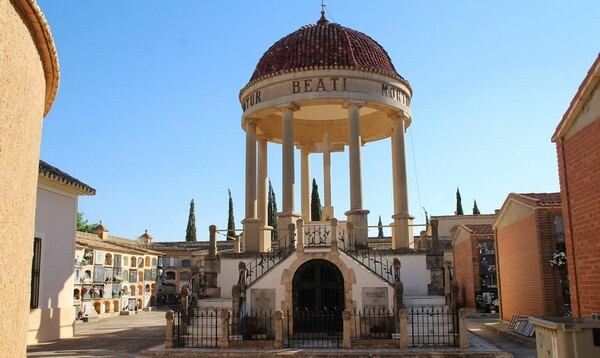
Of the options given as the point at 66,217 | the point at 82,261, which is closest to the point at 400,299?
the point at 66,217

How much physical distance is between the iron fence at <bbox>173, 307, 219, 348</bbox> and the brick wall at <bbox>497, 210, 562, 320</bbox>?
11954 millimetres

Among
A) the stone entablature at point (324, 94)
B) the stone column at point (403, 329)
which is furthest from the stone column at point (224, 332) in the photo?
the stone entablature at point (324, 94)

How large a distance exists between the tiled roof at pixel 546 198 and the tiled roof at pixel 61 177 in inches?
704

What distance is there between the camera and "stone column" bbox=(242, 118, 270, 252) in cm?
2283

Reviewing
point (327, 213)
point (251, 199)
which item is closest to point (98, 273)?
point (327, 213)

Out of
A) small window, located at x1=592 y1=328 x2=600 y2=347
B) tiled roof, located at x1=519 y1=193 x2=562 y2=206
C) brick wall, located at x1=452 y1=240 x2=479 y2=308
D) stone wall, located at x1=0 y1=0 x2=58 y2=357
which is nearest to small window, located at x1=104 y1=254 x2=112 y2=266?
brick wall, located at x1=452 y1=240 x2=479 y2=308

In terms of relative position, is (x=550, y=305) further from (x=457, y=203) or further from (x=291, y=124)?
(x=457, y=203)

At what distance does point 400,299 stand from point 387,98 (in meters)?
8.73

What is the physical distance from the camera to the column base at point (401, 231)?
22.2 m

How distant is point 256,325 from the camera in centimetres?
1897

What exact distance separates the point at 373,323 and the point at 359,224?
4394 millimetres

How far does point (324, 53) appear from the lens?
2352cm

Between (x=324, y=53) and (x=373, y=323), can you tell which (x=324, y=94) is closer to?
(x=324, y=53)

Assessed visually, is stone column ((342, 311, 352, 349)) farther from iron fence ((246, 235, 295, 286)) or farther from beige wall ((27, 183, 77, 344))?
beige wall ((27, 183, 77, 344))
